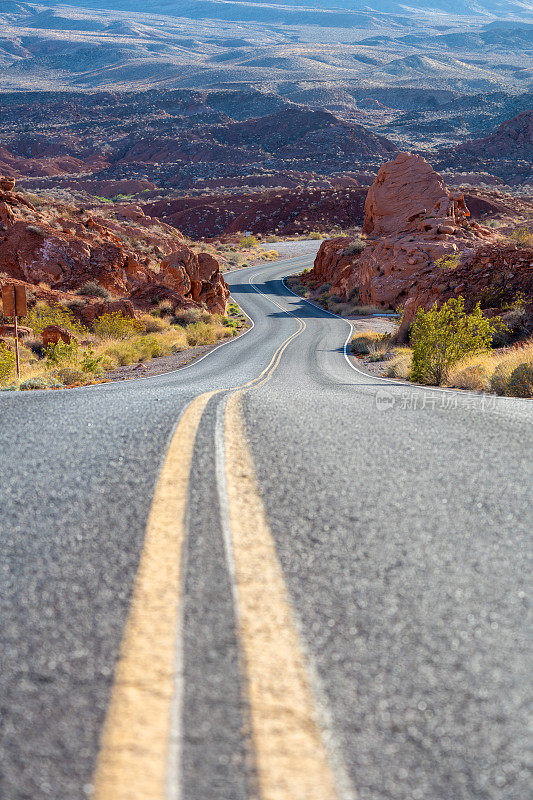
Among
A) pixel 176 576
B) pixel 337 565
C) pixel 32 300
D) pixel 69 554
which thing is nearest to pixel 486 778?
pixel 337 565

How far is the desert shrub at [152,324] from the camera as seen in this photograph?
26.7 metres

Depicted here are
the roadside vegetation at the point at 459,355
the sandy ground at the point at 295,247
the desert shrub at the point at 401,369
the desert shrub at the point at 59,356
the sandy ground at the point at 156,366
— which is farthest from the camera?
the sandy ground at the point at 295,247

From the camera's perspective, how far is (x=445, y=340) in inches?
444

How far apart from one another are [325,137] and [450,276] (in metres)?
101

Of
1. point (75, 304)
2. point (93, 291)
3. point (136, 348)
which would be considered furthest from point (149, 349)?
point (93, 291)

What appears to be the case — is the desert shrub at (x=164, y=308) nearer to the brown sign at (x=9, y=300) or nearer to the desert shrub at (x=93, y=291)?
the desert shrub at (x=93, y=291)

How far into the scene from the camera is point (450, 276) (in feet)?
73.0

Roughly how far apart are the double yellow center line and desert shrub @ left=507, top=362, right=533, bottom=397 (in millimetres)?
7504

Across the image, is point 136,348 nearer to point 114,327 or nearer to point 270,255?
point 114,327

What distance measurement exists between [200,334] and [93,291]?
539 centimetres

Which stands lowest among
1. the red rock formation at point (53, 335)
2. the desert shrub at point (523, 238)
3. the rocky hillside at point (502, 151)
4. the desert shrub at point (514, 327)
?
the red rock formation at point (53, 335)

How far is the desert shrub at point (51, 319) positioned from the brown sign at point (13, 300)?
288 inches

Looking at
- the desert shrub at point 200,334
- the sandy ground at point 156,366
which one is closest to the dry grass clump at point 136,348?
the sandy ground at point 156,366

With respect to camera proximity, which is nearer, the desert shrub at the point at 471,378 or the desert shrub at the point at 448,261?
the desert shrub at the point at 471,378
